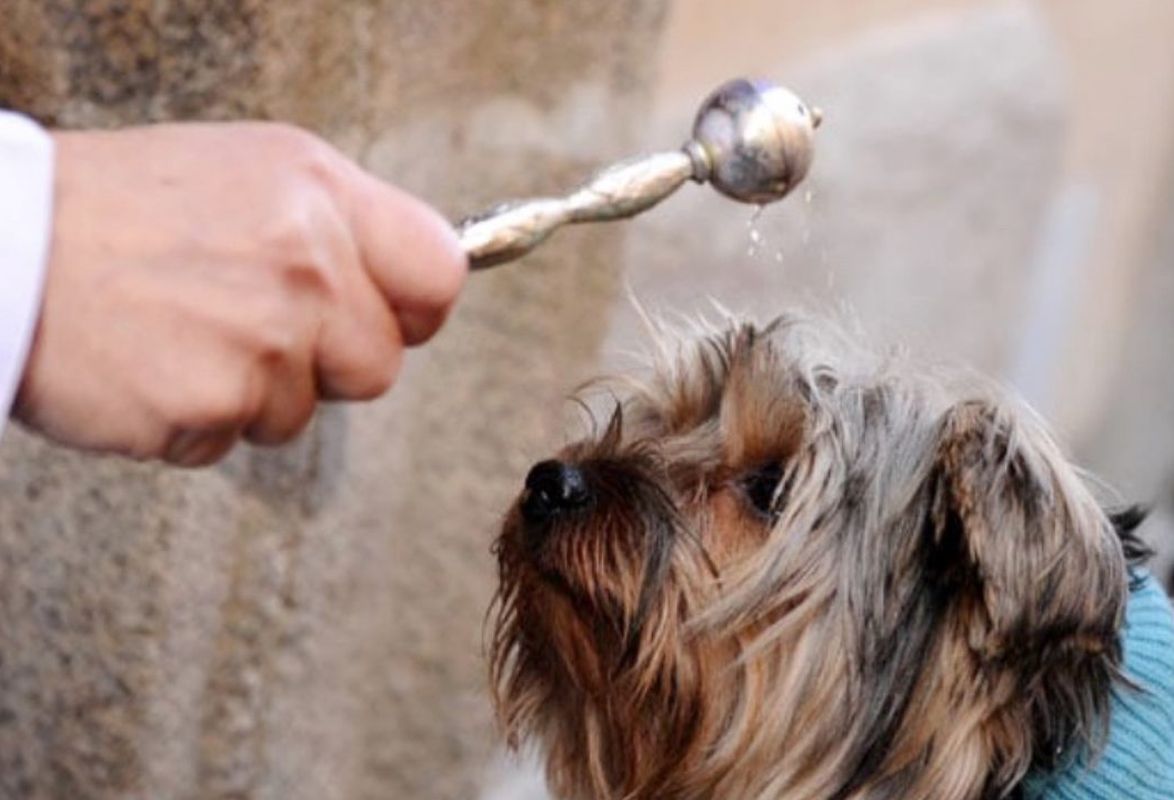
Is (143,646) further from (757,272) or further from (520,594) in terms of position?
(757,272)

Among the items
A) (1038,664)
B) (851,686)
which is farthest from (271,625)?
(1038,664)

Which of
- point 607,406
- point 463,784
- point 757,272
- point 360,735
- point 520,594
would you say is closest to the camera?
point 520,594

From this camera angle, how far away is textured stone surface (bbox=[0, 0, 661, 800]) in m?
3.14

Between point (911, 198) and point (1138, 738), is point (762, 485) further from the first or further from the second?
point (911, 198)

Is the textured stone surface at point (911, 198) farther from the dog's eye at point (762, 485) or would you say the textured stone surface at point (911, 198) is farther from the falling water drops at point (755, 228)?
the dog's eye at point (762, 485)

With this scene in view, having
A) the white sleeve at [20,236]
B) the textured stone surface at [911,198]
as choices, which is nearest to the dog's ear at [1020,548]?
the white sleeve at [20,236]

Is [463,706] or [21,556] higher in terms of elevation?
[21,556]

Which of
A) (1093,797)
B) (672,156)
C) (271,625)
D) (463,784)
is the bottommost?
(463,784)

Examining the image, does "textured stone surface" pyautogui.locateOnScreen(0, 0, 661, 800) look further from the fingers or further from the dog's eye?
the fingers

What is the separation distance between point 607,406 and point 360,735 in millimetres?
1050

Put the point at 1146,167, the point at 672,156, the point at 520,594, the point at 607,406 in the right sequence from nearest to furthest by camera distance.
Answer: the point at 672,156 < the point at 520,594 < the point at 607,406 < the point at 1146,167

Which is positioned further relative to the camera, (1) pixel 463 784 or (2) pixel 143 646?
(1) pixel 463 784

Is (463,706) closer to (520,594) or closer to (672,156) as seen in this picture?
(520,594)

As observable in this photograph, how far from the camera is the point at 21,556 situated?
333 centimetres
